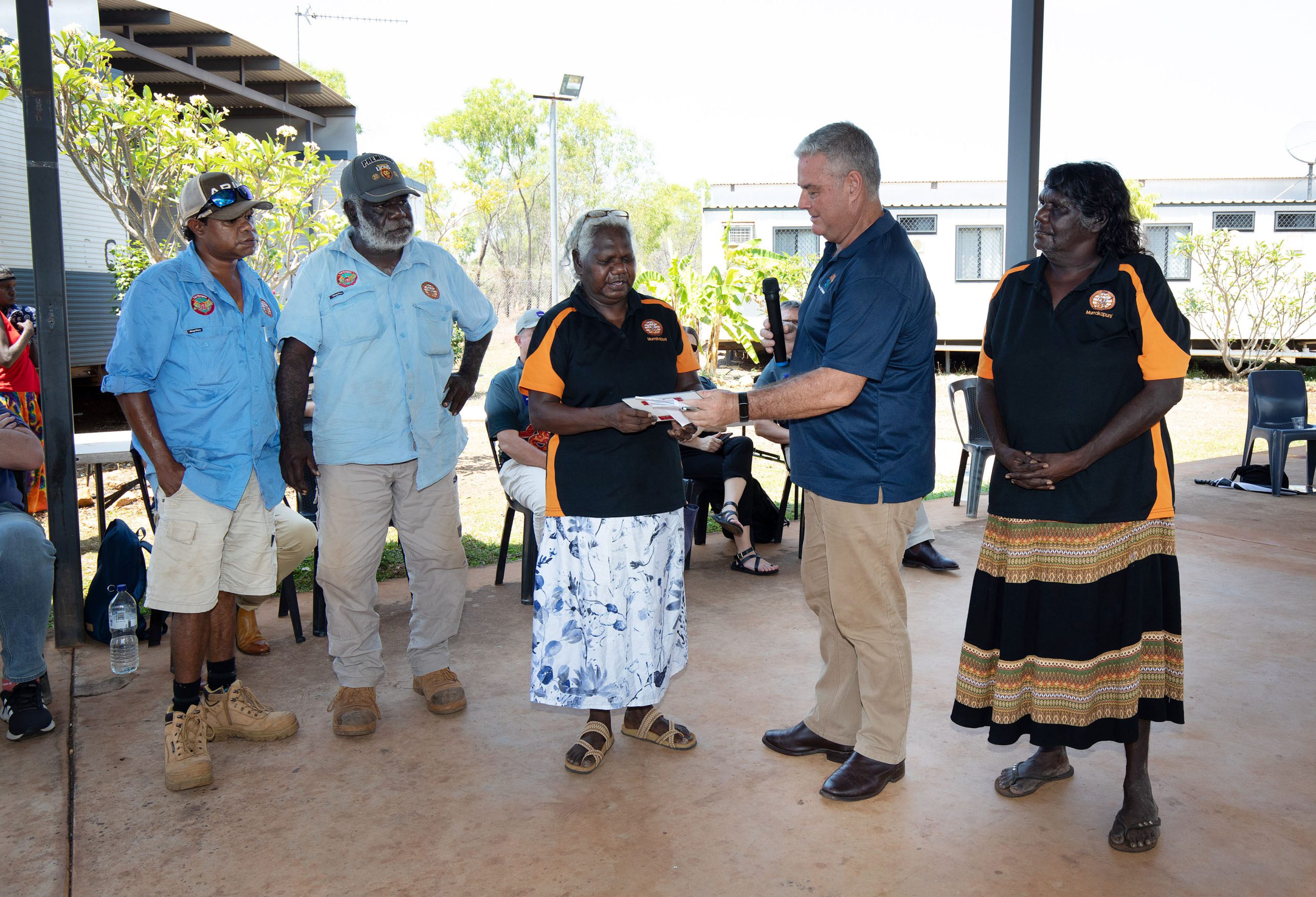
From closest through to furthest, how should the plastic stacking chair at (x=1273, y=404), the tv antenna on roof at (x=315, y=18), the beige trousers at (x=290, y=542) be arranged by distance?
the beige trousers at (x=290, y=542)
the plastic stacking chair at (x=1273, y=404)
the tv antenna on roof at (x=315, y=18)

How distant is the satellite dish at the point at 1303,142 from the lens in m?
17.0

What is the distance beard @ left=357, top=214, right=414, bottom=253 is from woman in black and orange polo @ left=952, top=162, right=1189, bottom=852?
2.10 metres

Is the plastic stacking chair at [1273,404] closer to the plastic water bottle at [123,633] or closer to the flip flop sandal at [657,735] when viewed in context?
the flip flop sandal at [657,735]

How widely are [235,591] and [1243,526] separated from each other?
21.6ft

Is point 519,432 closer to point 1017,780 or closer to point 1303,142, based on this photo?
point 1017,780

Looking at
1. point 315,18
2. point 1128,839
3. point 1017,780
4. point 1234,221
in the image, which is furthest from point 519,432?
point 315,18

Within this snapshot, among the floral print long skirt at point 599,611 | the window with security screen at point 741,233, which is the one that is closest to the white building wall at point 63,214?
the floral print long skirt at point 599,611

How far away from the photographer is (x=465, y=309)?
12.5ft

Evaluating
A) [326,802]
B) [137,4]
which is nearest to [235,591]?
[326,802]

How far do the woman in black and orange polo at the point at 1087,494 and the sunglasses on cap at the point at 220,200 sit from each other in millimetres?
2587

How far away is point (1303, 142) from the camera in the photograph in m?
17.3

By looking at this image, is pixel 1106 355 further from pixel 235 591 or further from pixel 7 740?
pixel 7 740

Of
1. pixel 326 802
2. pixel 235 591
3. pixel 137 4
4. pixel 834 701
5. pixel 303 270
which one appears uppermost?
pixel 137 4

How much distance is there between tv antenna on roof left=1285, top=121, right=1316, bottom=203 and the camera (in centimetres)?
1695
